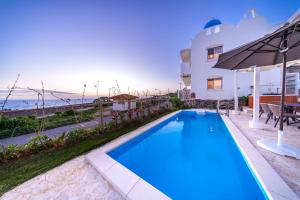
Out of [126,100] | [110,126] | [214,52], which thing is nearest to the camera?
[110,126]

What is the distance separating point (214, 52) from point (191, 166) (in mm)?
12602

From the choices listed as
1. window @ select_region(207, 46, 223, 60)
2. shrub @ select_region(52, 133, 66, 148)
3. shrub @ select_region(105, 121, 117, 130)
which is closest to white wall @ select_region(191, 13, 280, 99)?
window @ select_region(207, 46, 223, 60)

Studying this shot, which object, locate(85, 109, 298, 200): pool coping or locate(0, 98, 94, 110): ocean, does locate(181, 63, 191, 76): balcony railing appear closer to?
locate(85, 109, 298, 200): pool coping

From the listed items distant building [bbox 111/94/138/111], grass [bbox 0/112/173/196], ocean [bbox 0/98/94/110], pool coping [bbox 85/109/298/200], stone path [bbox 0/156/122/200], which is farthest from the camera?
distant building [bbox 111/94/138/111]

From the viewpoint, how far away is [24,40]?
6.83m

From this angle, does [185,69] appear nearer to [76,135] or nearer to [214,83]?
[214,83]

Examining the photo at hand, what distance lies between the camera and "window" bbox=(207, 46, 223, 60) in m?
12.6

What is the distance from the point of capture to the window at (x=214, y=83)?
1266 centimetres

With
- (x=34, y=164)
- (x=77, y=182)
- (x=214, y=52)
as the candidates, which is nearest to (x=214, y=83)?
(x=214, y=52)

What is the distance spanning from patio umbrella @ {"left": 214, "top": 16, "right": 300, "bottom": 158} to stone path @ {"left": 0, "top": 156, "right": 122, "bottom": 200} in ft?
13.5

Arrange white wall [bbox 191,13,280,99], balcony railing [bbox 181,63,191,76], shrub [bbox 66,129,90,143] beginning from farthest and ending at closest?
balcony railing [bbox 181,63,191,76] < white wall [bbox 191,13,280,99] < shrub [bbox 66,129,90,143]

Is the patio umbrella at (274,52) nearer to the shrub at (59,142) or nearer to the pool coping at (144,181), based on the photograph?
the pool coping at (144,181)

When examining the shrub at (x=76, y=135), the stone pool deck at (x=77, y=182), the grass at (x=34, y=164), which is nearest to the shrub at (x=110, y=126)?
the shrub at (x=76, y=135)

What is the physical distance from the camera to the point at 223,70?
1219 cm
